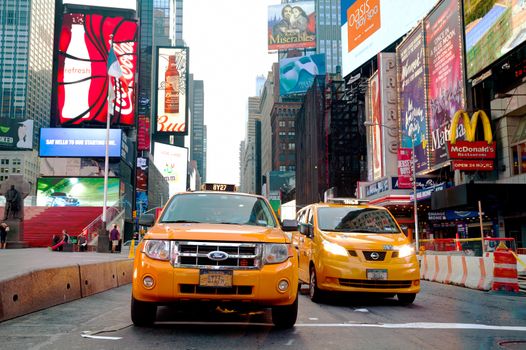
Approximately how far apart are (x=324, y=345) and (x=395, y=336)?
3.69ft

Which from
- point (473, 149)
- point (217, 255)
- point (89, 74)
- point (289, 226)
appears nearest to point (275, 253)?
point (217, 255)

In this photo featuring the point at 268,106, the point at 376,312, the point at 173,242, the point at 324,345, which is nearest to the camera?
the point at 324,345

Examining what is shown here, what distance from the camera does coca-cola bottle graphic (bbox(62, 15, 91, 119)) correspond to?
238 ft

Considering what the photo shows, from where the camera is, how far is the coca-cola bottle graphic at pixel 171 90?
114m

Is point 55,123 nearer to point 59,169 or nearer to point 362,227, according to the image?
point 59,169

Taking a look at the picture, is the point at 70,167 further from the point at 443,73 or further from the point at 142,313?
the point at 142,313

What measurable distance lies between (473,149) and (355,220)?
23.5 metres

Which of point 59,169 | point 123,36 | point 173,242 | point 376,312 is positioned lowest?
point 376,312

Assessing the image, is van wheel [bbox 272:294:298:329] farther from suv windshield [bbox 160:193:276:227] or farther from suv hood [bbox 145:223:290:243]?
suv windshield [bbox 160:193:276:227]

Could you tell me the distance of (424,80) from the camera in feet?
137

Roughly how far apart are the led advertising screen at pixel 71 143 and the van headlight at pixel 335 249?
6120 cm

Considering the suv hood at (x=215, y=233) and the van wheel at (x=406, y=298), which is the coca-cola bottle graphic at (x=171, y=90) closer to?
the van wheel at (x=406, y=298)

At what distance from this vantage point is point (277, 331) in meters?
6.57

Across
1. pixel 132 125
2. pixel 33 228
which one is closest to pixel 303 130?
pixel 132 125
